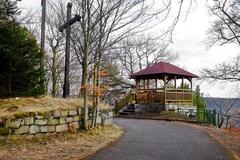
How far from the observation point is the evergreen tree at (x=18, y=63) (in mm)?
14680

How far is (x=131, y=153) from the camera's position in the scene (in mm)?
10633

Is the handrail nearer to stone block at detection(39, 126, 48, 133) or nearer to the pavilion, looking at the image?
the pavilion

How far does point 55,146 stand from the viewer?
1154cm

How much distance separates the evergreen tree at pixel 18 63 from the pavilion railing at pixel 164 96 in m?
16.7

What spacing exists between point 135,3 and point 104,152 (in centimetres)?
726

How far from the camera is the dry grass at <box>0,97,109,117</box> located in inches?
505

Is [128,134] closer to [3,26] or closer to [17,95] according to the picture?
[17,95]

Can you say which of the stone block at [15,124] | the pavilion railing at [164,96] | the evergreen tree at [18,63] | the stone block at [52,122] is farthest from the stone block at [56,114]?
the pavilion railing at [164,96]

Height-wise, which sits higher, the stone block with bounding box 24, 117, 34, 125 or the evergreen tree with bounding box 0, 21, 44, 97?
the evergreen tree with bounding box 0, 21, 44, 97

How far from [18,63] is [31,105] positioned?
1.99 metres

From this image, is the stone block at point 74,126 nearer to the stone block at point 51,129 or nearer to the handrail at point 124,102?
the stone block at point 51,129

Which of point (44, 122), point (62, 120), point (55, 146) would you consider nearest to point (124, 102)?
point (62, 120)

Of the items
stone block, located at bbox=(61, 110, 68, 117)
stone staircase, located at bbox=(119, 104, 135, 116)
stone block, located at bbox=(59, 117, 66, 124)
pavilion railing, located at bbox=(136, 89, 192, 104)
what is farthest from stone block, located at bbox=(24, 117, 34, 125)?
pavilion railing, located at bbox=(136, 89, 192, 104)

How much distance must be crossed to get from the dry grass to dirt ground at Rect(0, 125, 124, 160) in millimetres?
1038
